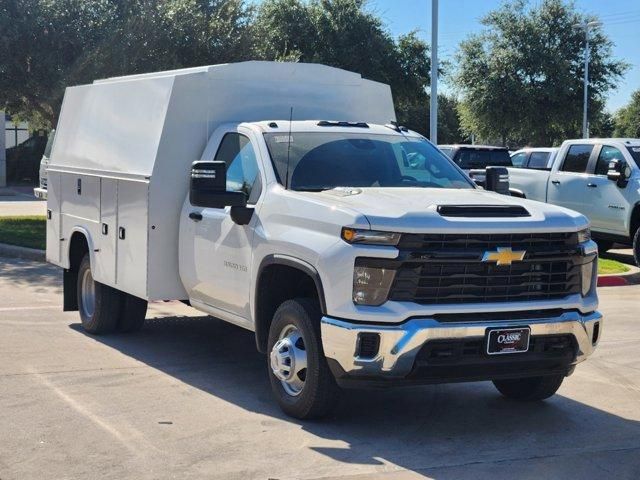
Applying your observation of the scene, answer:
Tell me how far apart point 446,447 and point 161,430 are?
5.99ft

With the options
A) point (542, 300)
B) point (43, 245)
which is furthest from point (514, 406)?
point (43, 245)

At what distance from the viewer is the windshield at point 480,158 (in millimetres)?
21016

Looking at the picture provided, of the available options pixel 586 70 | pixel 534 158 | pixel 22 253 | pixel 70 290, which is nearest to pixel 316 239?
pixel 70 290

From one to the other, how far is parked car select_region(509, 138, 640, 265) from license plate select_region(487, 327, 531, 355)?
9742mm

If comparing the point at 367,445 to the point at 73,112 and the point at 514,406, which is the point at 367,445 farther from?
the point at 73,112

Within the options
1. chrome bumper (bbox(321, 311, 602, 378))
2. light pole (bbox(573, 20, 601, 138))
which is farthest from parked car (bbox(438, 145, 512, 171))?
light pole (bbox(573, 20, 601, 138))

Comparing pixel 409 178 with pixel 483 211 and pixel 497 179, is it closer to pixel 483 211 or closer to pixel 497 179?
pixel 497 179

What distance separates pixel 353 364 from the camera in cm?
592

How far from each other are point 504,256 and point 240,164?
2.42 meters

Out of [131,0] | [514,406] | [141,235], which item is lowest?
[514,406]

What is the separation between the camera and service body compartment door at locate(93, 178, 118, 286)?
8.73 m

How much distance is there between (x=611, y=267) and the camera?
1506 centimetres

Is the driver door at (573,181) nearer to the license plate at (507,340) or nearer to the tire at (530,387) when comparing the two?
the tire at (530,387)

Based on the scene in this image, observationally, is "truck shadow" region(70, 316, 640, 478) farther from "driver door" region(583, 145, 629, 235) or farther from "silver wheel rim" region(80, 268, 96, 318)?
"driver door" region(583, 145, 629, 235)
